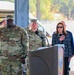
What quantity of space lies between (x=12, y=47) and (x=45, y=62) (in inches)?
68.1

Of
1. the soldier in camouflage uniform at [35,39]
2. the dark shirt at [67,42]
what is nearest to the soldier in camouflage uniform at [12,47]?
the soldier in camouflage uniform at [35,39]

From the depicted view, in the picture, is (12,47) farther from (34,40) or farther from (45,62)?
(45,62)

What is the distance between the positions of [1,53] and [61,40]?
1.88 meters

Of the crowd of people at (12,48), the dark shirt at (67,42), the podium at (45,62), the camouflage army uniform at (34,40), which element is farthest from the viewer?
the dark shirt at (67,42)

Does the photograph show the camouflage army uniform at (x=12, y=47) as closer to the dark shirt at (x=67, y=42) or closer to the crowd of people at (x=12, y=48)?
the crowd of people at (x=12, y=48)

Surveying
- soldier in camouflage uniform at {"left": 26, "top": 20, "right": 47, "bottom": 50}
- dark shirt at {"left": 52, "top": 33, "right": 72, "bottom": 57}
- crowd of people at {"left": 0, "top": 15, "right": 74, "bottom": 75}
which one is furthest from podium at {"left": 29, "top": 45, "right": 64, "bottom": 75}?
dark shirt at {"left": 52, "top": 33, "right": 72, "bottom": 57}

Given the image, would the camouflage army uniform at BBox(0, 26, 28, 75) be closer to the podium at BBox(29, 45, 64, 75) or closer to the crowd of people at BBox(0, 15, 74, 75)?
the crowd of people at BBox(0, 15, 74, 75)

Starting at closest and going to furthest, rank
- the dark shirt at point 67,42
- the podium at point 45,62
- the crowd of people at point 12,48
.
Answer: the podium at point 45,62 < the crowd of people at point 12,48 < the dark shirt at point 67,42

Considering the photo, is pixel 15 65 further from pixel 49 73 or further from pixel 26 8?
pixel 26 8

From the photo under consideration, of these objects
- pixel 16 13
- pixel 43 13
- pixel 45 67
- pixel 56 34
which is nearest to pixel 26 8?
pixel 16 13

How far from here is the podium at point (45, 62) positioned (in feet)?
5.53

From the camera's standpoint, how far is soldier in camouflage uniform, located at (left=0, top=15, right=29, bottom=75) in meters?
3.39

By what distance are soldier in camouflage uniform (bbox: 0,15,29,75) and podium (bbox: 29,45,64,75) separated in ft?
5.46

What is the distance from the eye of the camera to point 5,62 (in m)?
3.44
